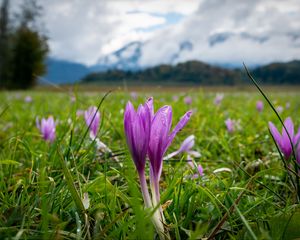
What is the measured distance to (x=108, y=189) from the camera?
1131 mm

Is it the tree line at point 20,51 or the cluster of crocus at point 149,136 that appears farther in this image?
the tree line at point 20,51

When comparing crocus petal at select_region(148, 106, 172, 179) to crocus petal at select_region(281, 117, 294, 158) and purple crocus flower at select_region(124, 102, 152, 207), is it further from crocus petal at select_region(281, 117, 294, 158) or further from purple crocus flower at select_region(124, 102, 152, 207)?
crocus petal at select_region(281, 117, 294, 158)

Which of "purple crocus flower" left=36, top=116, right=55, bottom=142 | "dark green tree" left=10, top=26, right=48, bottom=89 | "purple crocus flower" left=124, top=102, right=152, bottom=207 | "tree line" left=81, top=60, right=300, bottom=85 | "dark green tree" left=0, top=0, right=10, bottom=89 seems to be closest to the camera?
"purple crocus flower" left=124, top=102, right=152, bottom=207

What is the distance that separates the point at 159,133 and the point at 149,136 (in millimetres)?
28

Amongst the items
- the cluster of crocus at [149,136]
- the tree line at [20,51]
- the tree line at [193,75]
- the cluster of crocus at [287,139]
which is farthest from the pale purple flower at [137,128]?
the tree line at [193,75]

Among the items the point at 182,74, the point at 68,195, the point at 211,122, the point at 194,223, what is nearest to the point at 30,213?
the point at 68,195

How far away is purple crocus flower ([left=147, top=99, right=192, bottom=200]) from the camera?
86cm

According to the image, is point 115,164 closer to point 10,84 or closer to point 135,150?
point 135,150

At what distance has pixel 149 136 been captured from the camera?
2.81ft

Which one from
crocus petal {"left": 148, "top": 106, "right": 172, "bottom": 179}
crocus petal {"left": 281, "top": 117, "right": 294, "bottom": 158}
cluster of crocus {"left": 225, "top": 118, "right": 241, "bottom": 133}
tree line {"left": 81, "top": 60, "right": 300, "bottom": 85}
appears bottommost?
cluster of crocus {"left": 225, "top": 118, "right": 241, "bottom": 133}

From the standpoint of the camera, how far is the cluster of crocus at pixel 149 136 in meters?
0.84

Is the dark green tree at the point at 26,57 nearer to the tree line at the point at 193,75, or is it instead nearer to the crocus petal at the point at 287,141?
the crocus petal at the point at 287,141

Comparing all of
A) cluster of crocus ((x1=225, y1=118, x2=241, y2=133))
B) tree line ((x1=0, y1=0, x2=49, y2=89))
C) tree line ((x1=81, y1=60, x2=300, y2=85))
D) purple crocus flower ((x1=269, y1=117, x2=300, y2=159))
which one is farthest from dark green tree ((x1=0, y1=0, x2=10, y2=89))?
tree line ((x1=81, y1=60, x2=300, y2=85))

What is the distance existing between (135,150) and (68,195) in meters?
0.38
